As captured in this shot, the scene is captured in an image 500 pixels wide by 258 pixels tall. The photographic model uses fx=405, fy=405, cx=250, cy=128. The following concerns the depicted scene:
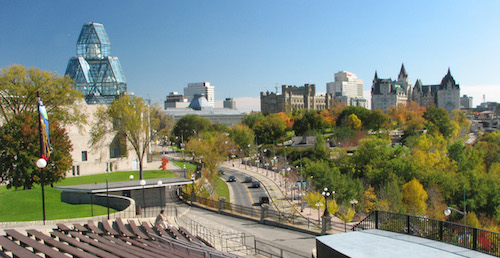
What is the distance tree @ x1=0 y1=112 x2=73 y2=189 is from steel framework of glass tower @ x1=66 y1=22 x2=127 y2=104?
110691mm

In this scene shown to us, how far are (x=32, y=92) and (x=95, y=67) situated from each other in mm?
110135

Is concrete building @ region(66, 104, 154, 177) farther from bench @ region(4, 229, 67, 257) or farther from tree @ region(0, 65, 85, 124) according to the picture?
bench @ region(4, 229, 67, 257)

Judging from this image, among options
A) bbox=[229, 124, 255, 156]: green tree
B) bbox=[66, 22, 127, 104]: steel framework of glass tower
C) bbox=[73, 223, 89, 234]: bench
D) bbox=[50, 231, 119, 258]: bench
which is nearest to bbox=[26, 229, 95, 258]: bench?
bbox=[50, 231, 119, 258]: bench

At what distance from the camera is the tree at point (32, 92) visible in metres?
39.6

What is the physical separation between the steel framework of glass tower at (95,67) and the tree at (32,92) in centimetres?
10202

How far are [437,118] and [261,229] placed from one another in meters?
104

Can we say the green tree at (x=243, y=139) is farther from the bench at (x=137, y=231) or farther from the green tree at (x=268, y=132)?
the bench at (x=137, y=231)

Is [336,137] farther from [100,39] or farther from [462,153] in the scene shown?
[100,39]

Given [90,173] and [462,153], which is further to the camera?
[462,153]

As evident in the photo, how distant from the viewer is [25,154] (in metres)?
32.3

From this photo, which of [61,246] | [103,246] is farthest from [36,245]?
[103,246]

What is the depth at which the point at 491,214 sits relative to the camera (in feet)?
148

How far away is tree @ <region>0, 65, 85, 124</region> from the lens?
39.6m

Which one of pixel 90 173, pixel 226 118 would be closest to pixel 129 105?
pixel 90 173
